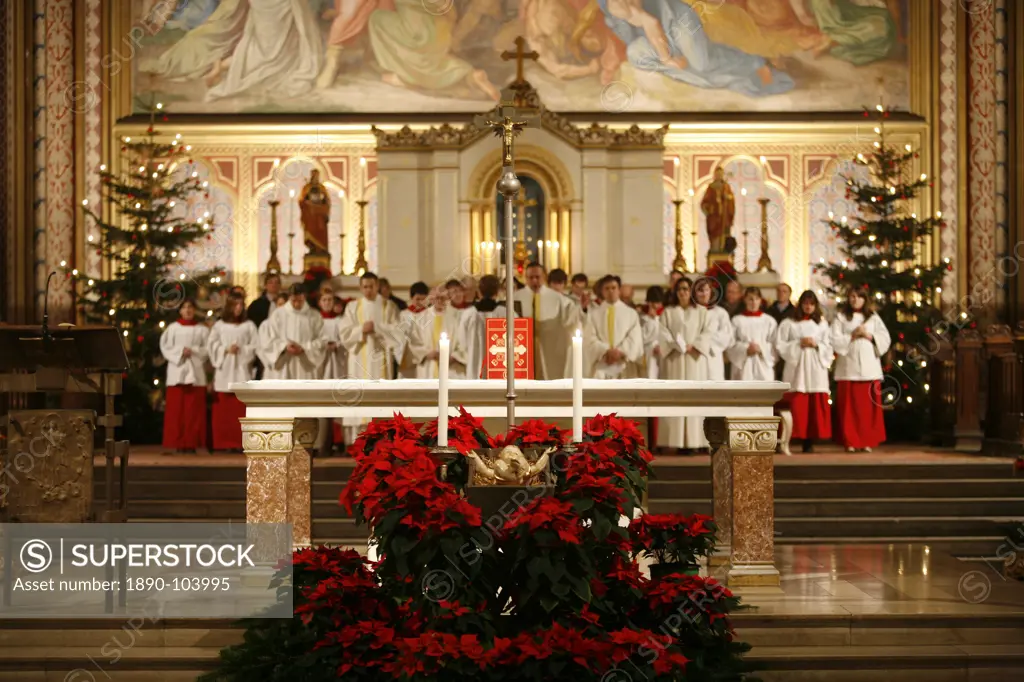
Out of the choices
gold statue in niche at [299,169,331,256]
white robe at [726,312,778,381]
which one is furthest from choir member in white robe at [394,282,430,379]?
gold statue in niche at [299,169,331,256]

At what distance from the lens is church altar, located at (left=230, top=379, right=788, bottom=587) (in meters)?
7.65

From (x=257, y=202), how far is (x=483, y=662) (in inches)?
540

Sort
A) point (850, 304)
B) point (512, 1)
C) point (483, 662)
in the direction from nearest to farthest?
point (483, 662) → point (850, 304) → point (512, 1)

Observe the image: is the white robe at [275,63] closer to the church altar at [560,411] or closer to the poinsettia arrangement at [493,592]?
the church altar at [560,411]

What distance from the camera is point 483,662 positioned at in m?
5.20

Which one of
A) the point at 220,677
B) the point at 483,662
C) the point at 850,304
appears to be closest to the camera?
the point at 483,662

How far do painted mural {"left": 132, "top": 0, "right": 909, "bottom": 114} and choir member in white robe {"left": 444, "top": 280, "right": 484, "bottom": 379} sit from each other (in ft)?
19.4

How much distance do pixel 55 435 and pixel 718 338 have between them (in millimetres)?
7096

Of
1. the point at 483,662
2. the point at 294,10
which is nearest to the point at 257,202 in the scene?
the point at 294,10

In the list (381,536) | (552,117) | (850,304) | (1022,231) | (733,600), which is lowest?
(733,600)

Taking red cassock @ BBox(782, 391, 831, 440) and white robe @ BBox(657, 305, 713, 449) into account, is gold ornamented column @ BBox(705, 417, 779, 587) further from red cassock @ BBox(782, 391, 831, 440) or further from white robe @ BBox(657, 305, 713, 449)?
red cassock @ BBox(782, 391, 831, 440)

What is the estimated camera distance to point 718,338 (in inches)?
514

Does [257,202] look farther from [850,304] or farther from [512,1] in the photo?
[850,304]

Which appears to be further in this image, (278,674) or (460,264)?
(460,264)
